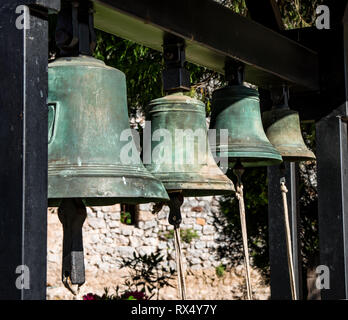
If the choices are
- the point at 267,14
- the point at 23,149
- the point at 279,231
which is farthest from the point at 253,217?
the point at 23,149

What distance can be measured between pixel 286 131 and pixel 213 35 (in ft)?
2.71

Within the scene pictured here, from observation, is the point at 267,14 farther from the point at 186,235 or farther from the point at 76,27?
the point at 186,235

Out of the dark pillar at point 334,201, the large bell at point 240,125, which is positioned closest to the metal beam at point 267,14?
the dark pillar at point 334,201

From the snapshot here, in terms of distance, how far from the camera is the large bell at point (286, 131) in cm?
343

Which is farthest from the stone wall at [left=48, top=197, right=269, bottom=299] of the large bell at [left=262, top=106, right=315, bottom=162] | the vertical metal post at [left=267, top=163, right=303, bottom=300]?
the large bell at [left=262, top=106, right=315, bottom=162]

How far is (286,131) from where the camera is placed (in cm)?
344

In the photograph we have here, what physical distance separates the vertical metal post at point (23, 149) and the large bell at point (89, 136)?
9.2 inches

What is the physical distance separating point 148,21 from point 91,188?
63cm

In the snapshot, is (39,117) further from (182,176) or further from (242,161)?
(242,161)

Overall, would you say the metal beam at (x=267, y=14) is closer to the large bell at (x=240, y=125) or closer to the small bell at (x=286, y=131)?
the small bell at (x=286, y=131)

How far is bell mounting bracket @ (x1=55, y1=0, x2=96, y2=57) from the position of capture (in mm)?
2146

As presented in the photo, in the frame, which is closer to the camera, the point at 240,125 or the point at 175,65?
the point at 175,65
